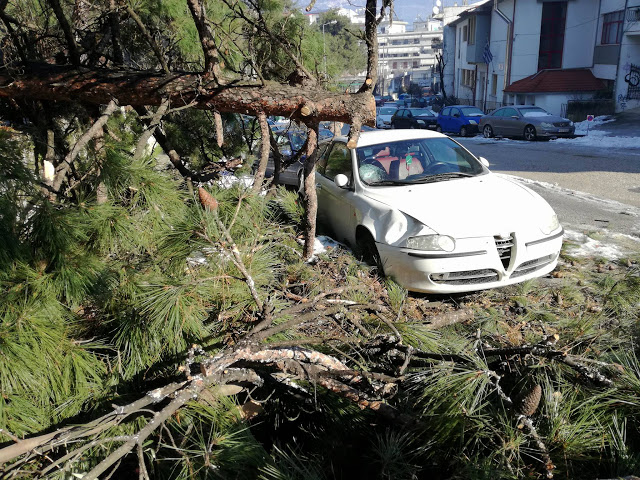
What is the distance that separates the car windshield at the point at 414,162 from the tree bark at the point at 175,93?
1838mm

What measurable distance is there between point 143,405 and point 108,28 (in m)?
4.03

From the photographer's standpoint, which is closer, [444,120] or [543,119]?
[543,119]

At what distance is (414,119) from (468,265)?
74.8 ft

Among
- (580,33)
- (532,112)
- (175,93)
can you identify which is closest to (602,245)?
(175,93)

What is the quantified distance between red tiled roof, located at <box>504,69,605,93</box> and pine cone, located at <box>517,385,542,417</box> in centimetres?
3092

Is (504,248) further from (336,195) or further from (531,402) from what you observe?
(531,402)

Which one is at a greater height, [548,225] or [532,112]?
[548,225]

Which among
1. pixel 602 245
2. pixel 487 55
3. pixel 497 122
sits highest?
pixel 487 55

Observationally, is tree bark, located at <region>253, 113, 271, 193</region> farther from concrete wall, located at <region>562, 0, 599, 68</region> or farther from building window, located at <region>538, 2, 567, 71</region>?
building window, located at <region>538, 2, 567, 71</region>

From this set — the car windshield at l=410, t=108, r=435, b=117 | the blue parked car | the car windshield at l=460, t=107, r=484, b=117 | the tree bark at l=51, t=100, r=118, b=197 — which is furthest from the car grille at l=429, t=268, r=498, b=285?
the car windshield at l=410, t=108, r=435, b=117

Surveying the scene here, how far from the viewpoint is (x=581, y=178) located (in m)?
11.7

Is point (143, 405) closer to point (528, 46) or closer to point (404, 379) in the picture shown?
point (404, 379)

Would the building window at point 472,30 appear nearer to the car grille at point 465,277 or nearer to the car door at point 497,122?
the car door at point 497,122

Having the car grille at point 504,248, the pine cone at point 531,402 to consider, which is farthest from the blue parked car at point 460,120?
the pine cone at point 531,402
